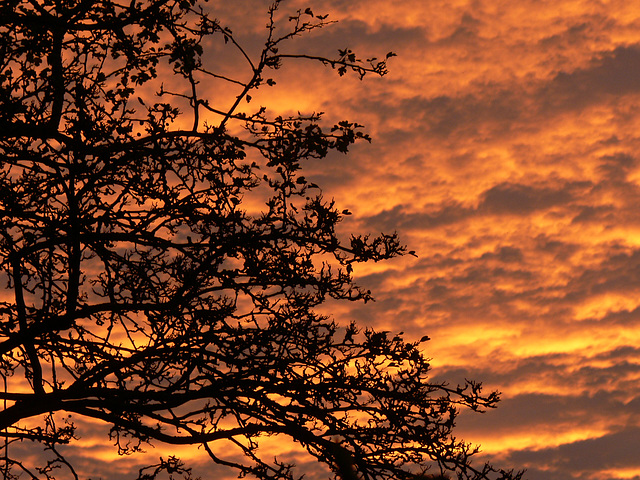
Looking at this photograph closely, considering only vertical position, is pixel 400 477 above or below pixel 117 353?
below

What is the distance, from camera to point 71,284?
34.0 feet

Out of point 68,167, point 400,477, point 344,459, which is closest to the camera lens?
point 344,459

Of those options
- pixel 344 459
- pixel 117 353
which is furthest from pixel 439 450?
pixel 344 459

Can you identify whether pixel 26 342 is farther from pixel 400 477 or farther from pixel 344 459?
pixel 344 459

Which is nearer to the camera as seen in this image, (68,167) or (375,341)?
(68,167)

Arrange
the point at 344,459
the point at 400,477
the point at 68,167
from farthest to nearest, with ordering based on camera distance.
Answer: the point at 400,477
the point at 68,167
the point at 344,459

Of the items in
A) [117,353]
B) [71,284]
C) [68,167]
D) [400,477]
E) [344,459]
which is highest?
[68,167]

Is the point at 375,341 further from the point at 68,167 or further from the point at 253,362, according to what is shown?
the point at 68,167

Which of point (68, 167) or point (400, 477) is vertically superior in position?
point (68, 167)

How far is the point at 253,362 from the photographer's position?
10.1m

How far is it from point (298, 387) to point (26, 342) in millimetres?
3421

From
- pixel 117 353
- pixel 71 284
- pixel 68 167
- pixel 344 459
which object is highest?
pixel 68 167

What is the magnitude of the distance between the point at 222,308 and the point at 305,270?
1.14 meters

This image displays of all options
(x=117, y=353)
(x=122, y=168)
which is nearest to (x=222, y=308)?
(x=117, y=353)
